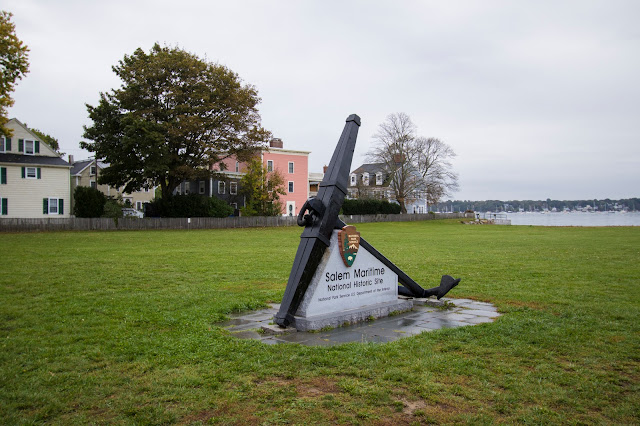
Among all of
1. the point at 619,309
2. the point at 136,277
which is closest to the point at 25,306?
the point at 136,277

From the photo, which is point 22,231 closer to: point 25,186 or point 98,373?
point 25,186

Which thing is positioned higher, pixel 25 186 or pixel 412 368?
pixel 25 186

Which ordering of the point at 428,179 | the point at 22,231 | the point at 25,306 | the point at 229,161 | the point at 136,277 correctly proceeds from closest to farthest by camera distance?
1. the point at 25,306
2. the point at 136,277
3. the point at 22,231
4. the point at 229,161
5. the point at 428,179

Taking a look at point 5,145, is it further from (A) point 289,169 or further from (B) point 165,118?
(A) point 289,169

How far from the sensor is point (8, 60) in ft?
81.6

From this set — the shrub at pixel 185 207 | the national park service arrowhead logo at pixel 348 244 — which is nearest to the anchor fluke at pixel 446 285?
the national park service arrowhead logo at pixel 348 244

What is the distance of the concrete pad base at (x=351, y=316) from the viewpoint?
7.21 m

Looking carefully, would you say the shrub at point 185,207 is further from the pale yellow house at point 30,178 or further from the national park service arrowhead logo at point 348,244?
the national park service arrowhead logo at point 348,244

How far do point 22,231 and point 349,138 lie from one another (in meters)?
37.7

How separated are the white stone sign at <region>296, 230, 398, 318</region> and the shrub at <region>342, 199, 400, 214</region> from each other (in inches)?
2199

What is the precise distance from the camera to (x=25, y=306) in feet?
29.4

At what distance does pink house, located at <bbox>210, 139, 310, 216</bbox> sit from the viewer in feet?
199

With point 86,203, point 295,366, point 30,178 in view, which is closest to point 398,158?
point 86,203

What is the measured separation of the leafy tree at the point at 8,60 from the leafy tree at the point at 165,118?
14042 millimetres
